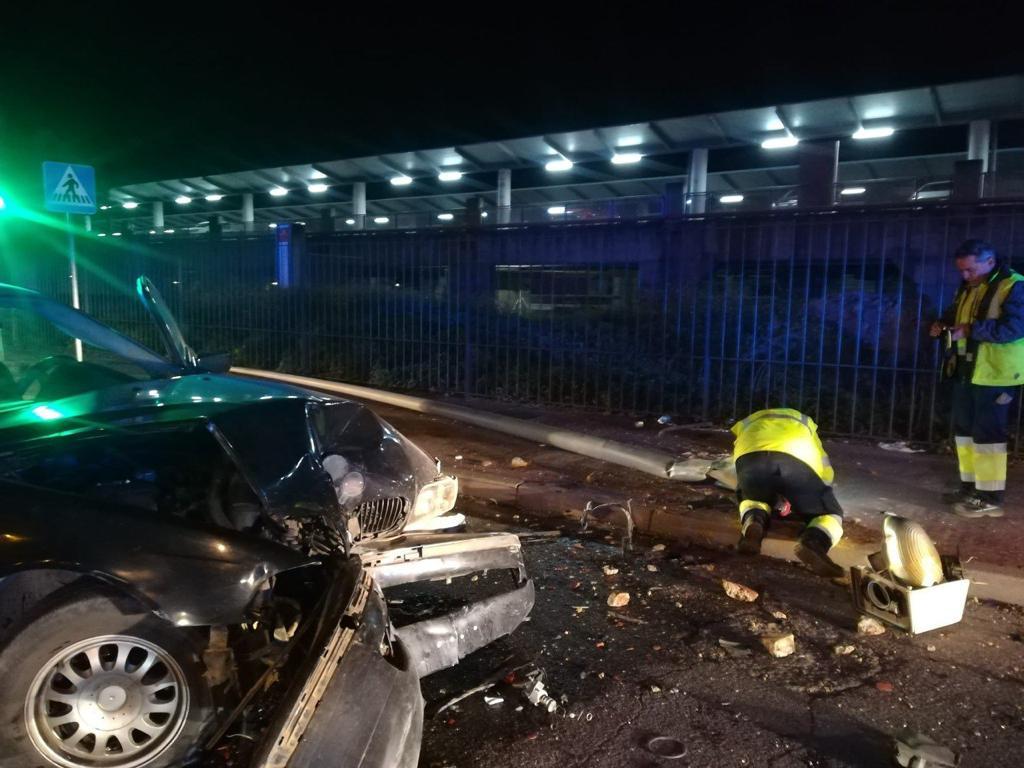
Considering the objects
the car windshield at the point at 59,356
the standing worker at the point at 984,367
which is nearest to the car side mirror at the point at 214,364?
the car windshield at the point at 59,356

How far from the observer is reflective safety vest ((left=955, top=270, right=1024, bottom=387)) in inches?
195

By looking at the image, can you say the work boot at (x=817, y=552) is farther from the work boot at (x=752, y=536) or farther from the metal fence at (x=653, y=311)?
the metal fence at (x=653, y=311)

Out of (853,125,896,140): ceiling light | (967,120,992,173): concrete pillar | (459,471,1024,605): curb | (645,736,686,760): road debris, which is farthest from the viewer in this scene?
(967,120,992,173): concrete pillar

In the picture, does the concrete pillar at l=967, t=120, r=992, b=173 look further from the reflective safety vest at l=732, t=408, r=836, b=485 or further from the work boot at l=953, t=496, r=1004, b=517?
the reflective safety vest at l=732, t=408, r=836, b=485

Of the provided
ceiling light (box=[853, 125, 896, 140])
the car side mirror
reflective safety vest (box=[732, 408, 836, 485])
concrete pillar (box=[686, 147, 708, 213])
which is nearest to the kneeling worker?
reflective safety vest (box=[732, 408, 836, 485])

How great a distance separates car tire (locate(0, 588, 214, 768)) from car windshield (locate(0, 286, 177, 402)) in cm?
196

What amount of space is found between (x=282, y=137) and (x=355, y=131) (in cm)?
180

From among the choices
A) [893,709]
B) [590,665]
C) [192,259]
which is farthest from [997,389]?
[192,259]

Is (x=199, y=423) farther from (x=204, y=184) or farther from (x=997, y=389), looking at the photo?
(x=204, y=184)

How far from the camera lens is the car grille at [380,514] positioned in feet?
10.7

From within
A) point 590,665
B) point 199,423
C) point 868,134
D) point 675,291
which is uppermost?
point 868,134

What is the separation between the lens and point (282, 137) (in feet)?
60.3

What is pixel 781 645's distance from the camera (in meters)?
3.44

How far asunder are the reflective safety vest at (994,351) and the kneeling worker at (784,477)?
→ 4.90 ft
